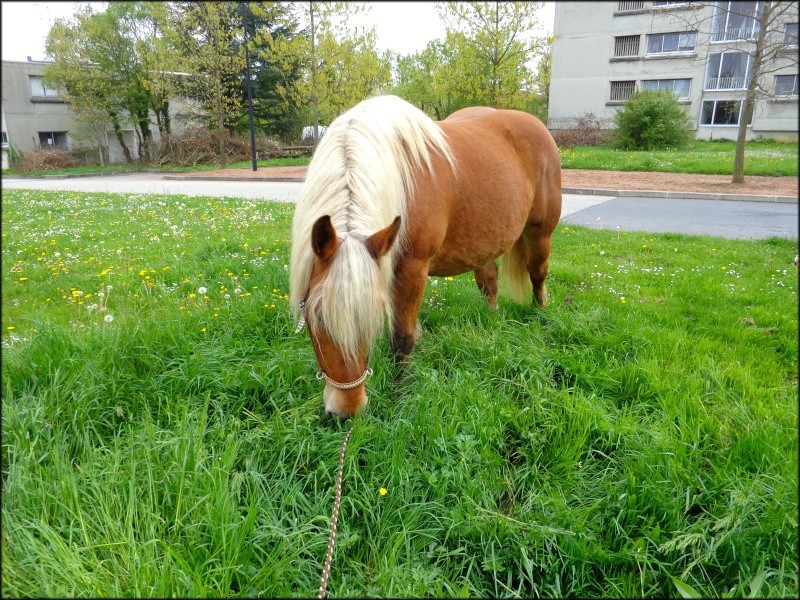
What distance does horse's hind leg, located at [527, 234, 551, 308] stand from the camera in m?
4.70

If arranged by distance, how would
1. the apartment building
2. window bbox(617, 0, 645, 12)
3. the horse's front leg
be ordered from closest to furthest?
window bbox(617, 0, 645, 12), the apartment building, the horse's front leg

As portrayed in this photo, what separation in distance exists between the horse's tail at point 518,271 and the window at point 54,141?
146 inches

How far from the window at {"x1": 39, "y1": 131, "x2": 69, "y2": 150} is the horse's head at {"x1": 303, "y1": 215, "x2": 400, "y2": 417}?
112cm

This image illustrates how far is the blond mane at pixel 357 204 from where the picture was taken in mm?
2193

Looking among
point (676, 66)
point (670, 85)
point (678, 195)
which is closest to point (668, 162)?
point (676, 66)

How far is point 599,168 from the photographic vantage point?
1864 cm

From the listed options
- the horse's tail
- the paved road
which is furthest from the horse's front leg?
the paved road

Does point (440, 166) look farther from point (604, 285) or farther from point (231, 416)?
point (604, 285)

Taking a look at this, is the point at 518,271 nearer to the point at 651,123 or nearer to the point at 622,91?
the point at 651,123

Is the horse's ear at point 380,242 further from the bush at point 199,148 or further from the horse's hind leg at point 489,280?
the horse's hind leg at point 489,280

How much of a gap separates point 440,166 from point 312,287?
1.52m

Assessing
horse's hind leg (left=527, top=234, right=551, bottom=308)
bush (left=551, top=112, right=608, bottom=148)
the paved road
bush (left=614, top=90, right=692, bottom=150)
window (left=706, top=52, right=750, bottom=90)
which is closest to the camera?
horse's hind leg (left=527, top=234, right=551, bottom=308)

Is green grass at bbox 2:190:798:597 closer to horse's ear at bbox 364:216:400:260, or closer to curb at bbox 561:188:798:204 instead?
horse's ear at bbox 364:216:400:260

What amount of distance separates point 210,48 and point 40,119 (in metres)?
0.79
